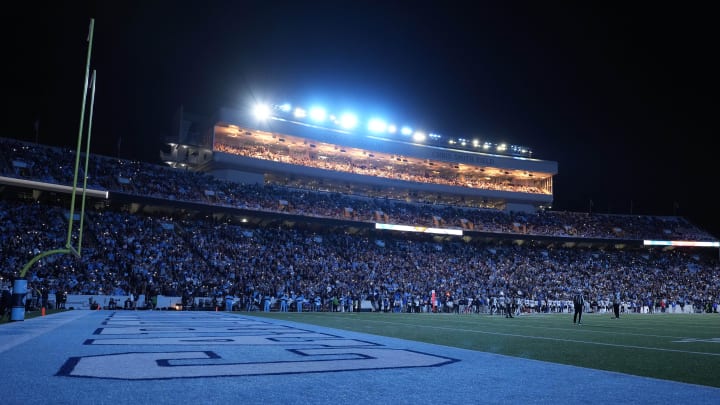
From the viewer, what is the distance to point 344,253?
4525 centimetres

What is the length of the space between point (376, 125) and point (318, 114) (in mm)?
A: 7236

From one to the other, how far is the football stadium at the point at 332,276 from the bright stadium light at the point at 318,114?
403 millimetres

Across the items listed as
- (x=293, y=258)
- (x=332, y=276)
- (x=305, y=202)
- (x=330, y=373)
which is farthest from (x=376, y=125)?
(x=330, y=373)

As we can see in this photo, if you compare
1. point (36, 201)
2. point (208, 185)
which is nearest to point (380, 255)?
point (208, 185)

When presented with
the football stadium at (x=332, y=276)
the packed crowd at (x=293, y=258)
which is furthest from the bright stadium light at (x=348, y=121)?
the packed crowd at (x=293, y=258)

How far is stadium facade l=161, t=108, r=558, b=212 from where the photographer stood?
51531 millimetres

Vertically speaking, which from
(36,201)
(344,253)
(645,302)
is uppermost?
(36,201)

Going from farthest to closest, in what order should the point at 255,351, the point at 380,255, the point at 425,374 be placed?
the point at 380,255 → the point at 255,351 → the point at 425,374

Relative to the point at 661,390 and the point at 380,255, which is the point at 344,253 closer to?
the point at 380,255

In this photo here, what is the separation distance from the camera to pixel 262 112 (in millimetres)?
52312

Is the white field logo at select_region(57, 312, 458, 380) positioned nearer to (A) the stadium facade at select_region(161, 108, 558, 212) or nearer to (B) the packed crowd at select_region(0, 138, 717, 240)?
(B) the packed crowd at select_region(0, 138, 717, 240)

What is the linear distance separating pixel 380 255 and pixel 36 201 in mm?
27832

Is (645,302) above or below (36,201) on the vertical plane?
below

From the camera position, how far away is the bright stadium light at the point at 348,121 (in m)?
57.2
